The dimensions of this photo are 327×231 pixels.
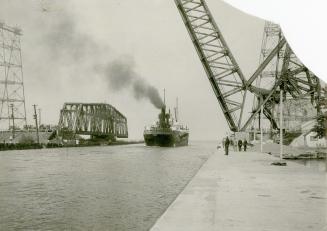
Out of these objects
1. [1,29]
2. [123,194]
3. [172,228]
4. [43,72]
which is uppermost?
[1,29]

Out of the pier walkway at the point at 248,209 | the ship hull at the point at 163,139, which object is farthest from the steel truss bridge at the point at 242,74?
the ship hull at the point at 163,139

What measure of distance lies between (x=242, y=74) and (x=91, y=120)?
5.39 meters

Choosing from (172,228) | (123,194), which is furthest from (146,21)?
(123,194)

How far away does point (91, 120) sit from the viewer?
657cm

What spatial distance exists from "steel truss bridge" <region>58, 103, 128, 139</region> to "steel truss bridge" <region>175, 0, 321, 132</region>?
1360 mm

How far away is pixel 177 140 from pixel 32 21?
116 feet

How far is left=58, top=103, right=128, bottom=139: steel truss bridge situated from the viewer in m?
4.54

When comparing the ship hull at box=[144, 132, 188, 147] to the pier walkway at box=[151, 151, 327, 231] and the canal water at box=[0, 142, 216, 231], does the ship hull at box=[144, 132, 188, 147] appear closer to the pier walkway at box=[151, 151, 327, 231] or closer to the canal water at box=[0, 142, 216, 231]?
the canal water at box=[0, 142, 216, 231]

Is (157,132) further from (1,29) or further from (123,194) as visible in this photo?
(1,29)

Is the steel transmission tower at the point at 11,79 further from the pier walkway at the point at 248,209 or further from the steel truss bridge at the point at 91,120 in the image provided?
the pier walkway at the point at 248,209

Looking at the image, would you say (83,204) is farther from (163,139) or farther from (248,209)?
(163,139)

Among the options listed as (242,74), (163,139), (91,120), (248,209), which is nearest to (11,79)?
(248,209)

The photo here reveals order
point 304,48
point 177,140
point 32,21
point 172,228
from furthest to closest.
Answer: point 177,140, point 32,21, point 172,228, point 304,48

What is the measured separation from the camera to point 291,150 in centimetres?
1778
